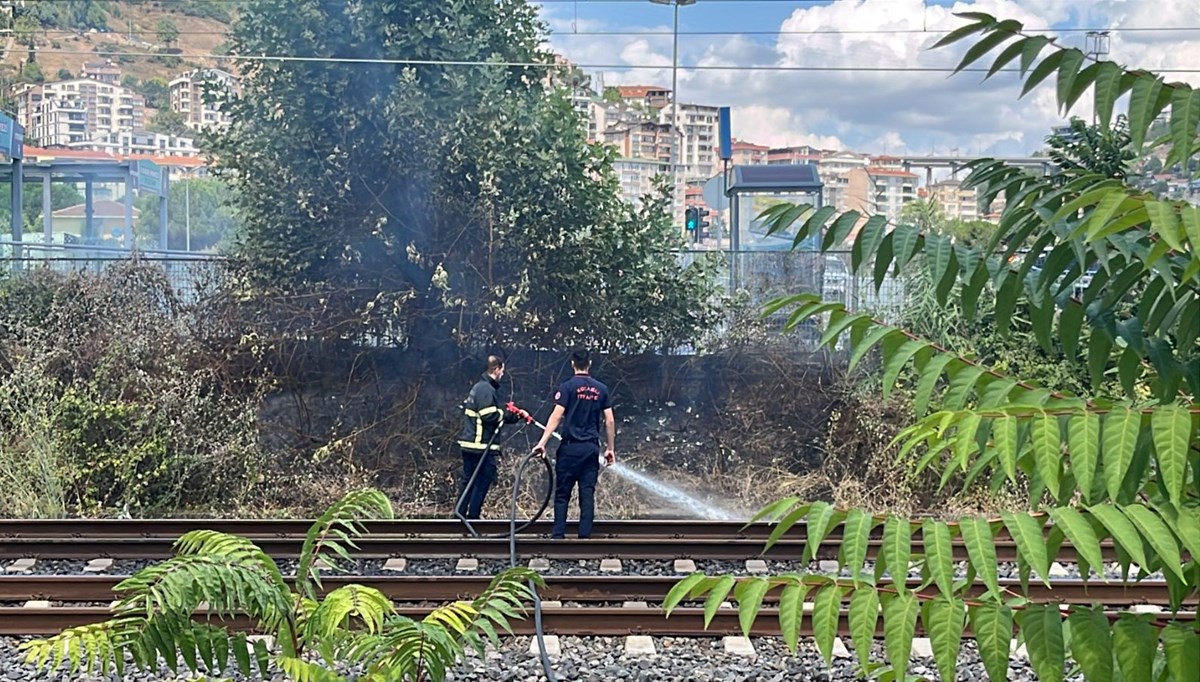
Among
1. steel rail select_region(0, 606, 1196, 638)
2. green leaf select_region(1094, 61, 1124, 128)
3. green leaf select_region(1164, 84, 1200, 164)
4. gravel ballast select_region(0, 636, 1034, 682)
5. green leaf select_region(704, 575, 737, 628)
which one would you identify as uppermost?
green leaf select_region(1094, 61, 1124, 128)

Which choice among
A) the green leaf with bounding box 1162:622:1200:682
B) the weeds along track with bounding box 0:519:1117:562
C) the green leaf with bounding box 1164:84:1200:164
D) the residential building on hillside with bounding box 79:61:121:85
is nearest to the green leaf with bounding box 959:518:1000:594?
the green leaf with bounding box 1162:622:1200:682

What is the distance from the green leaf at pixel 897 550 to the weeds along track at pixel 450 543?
8.31 metres

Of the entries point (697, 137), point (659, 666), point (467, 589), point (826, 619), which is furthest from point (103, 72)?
point (826, 619)

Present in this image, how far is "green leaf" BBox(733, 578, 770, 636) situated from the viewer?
7.30 ft

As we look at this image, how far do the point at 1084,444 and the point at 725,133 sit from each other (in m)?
22.9

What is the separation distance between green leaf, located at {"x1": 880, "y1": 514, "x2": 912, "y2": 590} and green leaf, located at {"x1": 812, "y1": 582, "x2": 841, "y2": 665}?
13cm

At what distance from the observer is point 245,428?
15.2 meters

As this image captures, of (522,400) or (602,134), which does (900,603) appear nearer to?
(522,400)

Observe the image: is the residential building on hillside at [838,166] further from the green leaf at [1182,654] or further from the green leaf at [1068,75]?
the green leaf at [1182,654]

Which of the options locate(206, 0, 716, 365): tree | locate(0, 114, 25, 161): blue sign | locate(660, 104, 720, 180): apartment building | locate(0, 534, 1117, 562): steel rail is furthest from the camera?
locate(660, 104, 720, 180): apartment building

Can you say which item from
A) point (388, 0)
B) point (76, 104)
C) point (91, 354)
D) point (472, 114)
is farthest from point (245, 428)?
point (76, 104)

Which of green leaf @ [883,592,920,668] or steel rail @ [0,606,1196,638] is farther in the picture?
steel rail @ [0,606,1196,638]

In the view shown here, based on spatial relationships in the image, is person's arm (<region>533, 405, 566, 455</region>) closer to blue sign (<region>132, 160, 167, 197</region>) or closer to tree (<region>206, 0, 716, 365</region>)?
tree (<region>206, 0, 716, 365</region>)

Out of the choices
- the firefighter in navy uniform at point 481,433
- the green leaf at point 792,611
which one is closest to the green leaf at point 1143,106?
the green leaf at point 792,611
